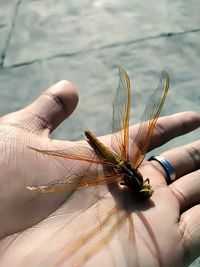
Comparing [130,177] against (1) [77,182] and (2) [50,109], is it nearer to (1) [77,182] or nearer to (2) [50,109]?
(1) [77,182]

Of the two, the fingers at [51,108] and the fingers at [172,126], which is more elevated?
the fingers at [51,108]

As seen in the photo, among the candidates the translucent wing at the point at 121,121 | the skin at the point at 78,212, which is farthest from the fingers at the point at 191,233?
the translucent wing at the point at 121,121

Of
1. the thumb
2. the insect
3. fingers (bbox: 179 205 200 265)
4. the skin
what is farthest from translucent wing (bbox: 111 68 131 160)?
fingers (bbox: 179 205 200 265)

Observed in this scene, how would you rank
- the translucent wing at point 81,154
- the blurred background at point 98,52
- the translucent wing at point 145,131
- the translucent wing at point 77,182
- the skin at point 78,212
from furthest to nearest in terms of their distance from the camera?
the blurred background at point 98,52 → the translucent wing at point 145,131 → the translucent wing at point 81,154 → the translucent wing at point 77,182 → the skin at point 78,212

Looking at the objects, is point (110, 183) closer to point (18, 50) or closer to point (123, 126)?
point (123, 126)

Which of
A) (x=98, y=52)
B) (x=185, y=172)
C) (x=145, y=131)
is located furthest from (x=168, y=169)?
(x=98, y=52)

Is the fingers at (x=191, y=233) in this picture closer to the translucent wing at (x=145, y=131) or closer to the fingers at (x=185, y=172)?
the fingers at (x=185, y=172)
